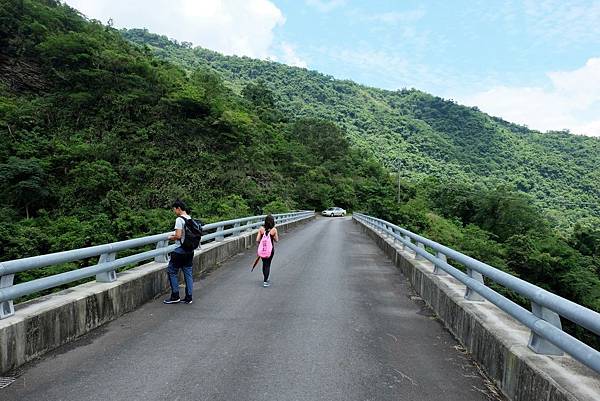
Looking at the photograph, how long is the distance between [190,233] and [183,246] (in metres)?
0.28

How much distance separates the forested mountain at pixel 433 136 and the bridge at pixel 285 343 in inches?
3380

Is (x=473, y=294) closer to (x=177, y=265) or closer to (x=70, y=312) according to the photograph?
(x=177, y=265)

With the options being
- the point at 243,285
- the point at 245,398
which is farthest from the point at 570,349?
the point at 243,285

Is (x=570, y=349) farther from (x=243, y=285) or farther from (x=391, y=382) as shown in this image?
(x=243, y=285)

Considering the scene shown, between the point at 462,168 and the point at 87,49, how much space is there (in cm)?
10469

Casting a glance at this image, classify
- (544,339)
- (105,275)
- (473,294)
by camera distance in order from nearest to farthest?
1. (544,339)
2. (473,294)
3. (105,275)

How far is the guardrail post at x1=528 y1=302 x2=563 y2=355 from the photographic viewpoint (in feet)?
12.2

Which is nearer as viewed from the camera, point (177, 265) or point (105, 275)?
point (105, 275)

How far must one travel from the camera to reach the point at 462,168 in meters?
121

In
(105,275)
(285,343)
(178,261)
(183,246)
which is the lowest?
(285,343)

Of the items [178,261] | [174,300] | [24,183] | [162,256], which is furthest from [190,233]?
[24,183]

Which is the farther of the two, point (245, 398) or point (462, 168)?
point (462, 168)

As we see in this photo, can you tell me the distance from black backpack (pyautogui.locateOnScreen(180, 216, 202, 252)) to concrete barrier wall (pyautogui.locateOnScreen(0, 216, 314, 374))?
944 millimetres

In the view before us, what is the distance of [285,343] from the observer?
5.32m
